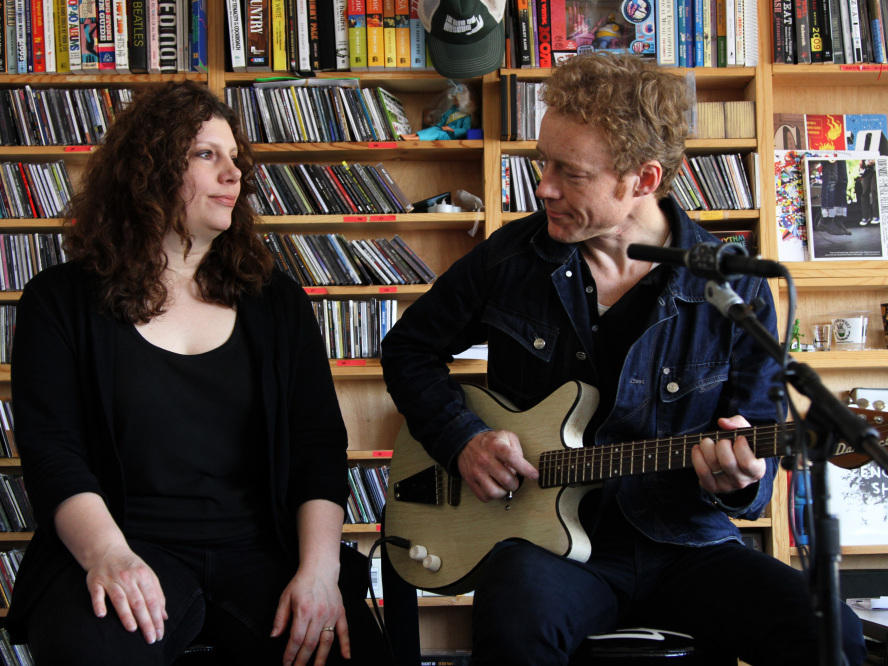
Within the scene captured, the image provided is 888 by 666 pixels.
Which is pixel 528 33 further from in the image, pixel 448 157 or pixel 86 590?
pixel 86 590

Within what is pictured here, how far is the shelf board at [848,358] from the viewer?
9.59 ft

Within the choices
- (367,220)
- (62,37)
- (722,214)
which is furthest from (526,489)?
(62,37)

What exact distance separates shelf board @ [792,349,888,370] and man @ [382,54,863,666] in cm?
153

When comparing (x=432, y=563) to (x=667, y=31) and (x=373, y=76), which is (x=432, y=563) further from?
(x=667, y=31)

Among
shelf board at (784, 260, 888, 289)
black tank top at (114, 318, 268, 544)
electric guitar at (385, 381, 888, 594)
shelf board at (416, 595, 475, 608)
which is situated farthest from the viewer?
shelf board at (784, 260, 888, 289)

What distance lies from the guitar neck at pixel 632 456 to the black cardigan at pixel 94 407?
43 cm

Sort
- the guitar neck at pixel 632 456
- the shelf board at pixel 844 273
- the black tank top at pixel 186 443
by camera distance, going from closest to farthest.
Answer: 1. the guitar neck at pixel 632 456
2. the black tank top at pixel 186 443
3. the shelf board at pixel 844 273

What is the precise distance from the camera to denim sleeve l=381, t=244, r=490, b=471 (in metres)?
1.62

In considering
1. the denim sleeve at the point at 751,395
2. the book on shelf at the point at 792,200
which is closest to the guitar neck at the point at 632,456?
the denim sleeve at the point at 751,395

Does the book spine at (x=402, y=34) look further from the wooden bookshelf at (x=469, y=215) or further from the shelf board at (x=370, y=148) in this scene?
the shelf board at (x=370, y=148)

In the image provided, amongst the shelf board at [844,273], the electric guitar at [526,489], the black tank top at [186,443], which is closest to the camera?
the electric guitar at [526,489]

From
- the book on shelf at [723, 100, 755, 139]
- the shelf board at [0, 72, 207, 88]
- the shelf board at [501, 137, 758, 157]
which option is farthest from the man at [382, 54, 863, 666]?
the shelf board at [0, 72, 207, 88]

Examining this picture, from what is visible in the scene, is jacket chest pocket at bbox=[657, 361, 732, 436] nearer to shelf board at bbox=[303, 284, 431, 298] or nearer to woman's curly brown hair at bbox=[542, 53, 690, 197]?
woman's curly brown hair at bbox=[542, 53, 690, 197]

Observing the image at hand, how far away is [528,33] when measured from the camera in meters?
2.96
